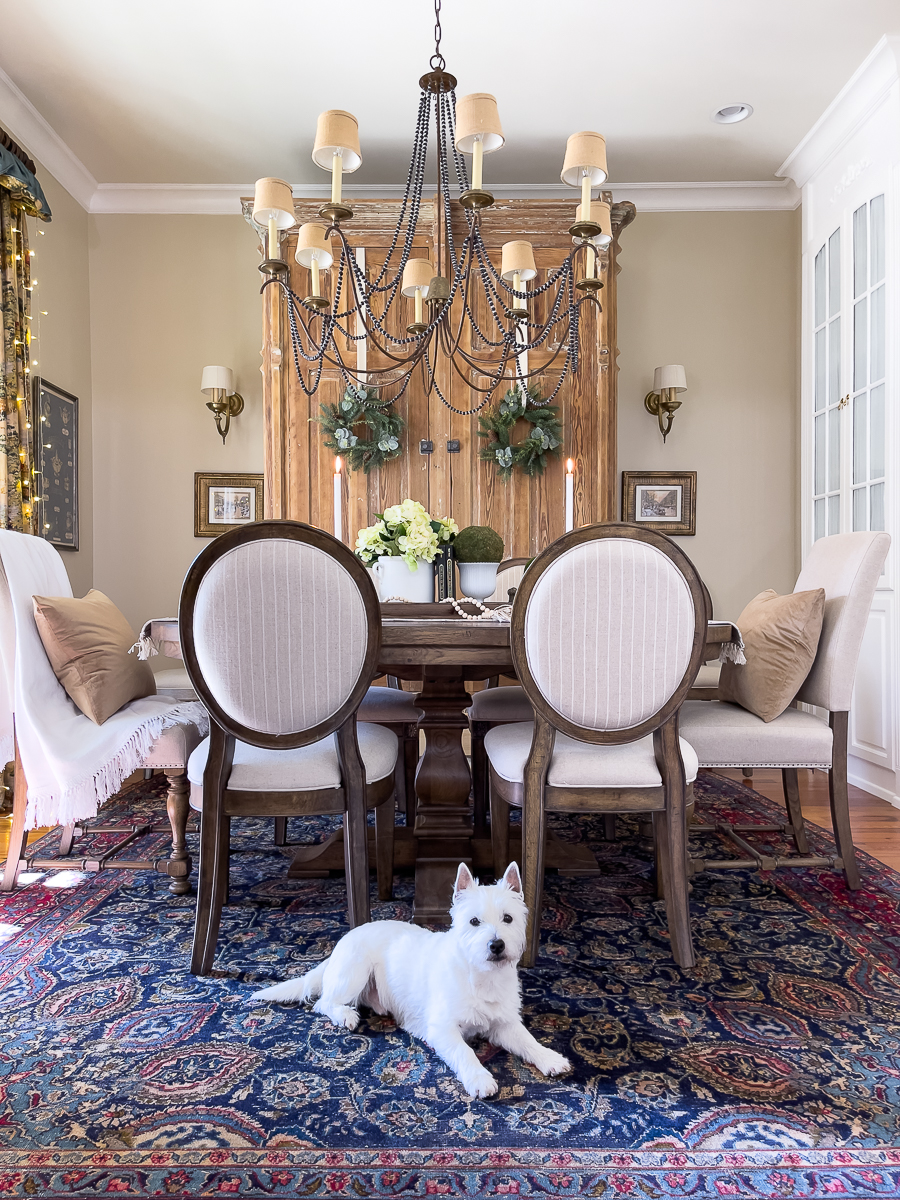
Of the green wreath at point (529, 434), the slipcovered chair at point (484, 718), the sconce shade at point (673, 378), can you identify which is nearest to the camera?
the slipcovered chair at point (484, 718)

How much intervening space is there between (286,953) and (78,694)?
0.92m

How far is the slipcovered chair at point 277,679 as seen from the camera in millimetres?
1575

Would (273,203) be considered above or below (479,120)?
below

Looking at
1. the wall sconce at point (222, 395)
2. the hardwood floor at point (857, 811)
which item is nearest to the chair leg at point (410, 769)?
the hardwood floor at point (857, 811)

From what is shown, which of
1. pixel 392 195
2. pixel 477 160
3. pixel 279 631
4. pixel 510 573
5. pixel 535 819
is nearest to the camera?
pixel 279 631

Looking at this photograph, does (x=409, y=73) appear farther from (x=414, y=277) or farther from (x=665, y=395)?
(x=665, y=395)

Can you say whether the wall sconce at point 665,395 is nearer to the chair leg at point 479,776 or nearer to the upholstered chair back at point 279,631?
the chair leg at point 479,776

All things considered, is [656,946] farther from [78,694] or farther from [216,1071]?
[78,694]

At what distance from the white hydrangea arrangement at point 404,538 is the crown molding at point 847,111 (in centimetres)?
292

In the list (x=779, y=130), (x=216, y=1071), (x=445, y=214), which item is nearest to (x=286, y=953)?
(x=216, y=1071)

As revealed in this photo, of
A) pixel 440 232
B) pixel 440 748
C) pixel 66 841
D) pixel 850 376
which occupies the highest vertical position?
pixel 440 232

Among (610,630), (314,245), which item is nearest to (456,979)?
(610,630)

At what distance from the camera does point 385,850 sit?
2072 millimetres

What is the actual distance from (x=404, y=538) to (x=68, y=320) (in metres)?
3.19
